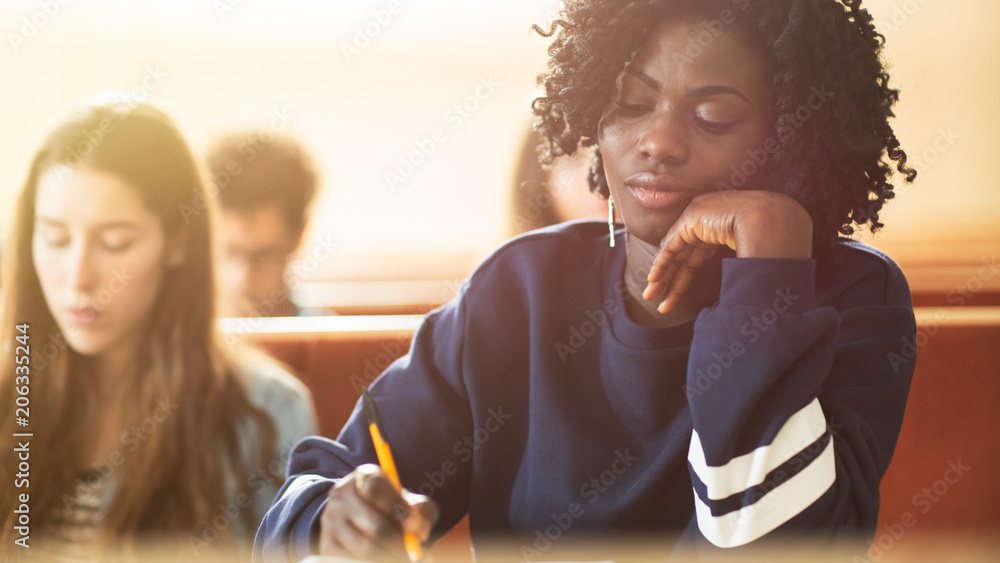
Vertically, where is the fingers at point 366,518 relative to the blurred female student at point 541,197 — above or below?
below

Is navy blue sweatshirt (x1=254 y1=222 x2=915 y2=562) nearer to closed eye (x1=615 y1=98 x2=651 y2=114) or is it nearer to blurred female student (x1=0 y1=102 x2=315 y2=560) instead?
closed eye (x1=615 y1=98 x2=651 y2=114)

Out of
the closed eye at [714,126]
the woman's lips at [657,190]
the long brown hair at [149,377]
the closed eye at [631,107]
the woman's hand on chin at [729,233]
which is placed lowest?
the long brown hair at [149,377]

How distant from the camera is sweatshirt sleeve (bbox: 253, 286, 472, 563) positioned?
749 mm

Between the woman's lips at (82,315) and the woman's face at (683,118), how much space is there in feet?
2.45

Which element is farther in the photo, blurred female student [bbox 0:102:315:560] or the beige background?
the beige background

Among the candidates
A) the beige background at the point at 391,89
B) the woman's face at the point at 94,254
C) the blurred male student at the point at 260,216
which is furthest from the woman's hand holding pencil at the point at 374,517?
the beige background at the point at 391,89

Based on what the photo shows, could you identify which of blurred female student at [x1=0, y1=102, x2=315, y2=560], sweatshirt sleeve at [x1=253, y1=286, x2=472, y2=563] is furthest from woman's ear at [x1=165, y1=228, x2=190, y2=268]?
sweatshirt sleeve at [x1=253, y1=286, x2=472, y2=563]

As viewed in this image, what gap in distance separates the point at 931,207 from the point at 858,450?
2.02m

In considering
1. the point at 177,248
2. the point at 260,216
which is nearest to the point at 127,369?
the point at 177,248

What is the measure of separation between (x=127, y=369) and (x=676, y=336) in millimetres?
805

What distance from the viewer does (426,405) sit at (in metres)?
0.80

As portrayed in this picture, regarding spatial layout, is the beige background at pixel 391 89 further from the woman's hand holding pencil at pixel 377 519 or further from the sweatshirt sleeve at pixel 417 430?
the woman's hand holding pencil at pixel 377 519

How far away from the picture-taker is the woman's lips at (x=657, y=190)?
2.27ft

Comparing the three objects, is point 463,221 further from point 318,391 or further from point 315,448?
point 315,448
